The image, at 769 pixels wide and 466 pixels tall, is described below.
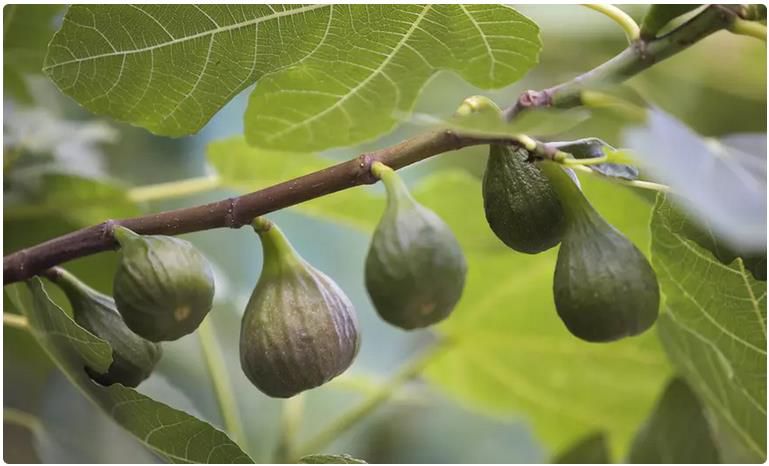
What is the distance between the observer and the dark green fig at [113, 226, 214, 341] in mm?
657

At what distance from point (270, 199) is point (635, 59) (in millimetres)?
287

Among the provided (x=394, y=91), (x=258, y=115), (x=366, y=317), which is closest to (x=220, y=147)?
(x=258, y=115)

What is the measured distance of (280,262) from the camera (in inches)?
28.5

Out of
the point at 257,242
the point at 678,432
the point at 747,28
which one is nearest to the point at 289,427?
the point at 257,242

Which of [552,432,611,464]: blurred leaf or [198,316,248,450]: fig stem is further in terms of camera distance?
[198,316,248,450]: fig stem

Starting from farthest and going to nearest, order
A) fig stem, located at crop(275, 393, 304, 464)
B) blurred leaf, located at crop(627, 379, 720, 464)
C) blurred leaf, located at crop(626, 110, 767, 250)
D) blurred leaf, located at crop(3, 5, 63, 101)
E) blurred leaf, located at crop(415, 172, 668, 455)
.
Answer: fig stem, located at crop(275, 393, 304, 464)
blurred leaf, located at crop(415, 172, 668, 455)
blurred leaf, located at crop(3, 5, 63, 101)
blurred leaf, located at crop(627, 379, 720, 464)
blurred leaf, located at crop(626, 110, 767, 250)

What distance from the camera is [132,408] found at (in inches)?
28.4

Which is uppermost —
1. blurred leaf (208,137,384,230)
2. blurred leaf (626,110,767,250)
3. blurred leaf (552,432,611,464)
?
blurred leaf (626,110,767,250)

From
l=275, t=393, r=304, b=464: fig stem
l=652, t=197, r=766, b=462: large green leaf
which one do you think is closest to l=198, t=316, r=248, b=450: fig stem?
l=275, t=393, r=304, b=464: fig stem

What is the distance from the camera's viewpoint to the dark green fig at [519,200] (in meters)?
0.68

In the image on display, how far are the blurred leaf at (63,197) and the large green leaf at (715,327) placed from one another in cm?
66

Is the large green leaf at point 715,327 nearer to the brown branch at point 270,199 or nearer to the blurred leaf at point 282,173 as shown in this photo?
the brown branch at point 270,199

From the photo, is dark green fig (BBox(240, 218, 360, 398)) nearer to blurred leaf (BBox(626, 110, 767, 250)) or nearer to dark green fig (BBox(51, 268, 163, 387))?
dark green fig (BBox(51, 268, 163, 387))

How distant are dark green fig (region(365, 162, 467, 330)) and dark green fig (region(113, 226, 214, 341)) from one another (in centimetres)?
12
